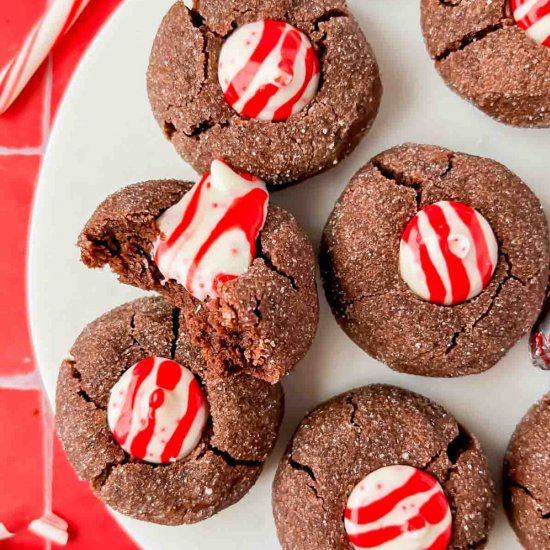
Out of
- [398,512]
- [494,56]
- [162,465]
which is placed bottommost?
[398,512]

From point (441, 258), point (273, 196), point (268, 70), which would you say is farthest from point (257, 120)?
point (441, 258)

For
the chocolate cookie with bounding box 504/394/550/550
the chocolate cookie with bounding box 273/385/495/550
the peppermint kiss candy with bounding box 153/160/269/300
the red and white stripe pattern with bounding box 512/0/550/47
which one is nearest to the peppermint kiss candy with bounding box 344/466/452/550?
the chocolate cookie with bounding box 273/385/495/550

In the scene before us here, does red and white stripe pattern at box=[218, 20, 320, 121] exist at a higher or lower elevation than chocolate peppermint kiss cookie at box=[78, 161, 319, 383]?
higher

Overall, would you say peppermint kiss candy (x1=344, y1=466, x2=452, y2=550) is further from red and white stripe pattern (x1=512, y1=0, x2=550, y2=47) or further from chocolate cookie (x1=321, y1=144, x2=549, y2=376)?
red and white stripe pattern (x1=512, y1=0, x2=550, y2=47)

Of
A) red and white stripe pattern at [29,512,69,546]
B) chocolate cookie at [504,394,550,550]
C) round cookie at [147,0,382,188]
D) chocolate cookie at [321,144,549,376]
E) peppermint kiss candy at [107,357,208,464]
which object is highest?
round cookie at [147,0,382,188]

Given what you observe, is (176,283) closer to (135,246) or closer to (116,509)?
(135,246)

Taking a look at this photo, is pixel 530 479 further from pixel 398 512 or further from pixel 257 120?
pixel 257 120
